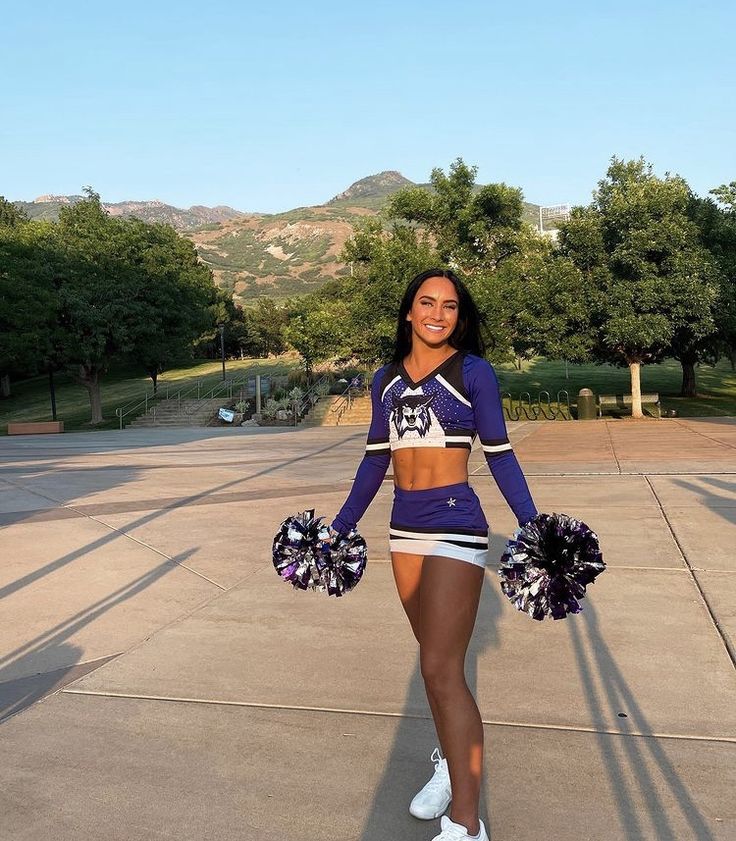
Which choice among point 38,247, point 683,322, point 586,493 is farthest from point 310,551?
point 38,247

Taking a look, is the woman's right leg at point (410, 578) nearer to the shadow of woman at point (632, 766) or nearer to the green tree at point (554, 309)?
the shadow of woman at point (632, 766)

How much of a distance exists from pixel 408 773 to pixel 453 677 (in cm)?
77

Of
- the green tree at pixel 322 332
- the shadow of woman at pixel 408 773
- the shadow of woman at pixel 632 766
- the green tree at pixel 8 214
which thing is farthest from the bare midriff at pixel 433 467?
the green tree at pixel 8 214

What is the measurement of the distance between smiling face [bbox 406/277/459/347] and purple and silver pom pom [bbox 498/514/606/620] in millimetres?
742

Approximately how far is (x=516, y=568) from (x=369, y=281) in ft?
99.7

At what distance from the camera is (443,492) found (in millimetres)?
2717

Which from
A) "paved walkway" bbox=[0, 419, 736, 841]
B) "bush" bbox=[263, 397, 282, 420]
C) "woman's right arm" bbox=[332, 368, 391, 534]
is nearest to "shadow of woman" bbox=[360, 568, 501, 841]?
"paved walkway" bbox=[0, 419, 736, 841]

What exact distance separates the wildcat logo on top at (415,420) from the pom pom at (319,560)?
505 millimetres

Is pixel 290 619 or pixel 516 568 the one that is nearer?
pixel 516 568

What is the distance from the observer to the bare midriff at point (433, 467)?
9.00ft

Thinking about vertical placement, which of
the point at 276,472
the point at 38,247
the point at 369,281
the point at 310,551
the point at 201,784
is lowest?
the point at 276,472

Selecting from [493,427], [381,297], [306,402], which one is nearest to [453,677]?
[493,427]

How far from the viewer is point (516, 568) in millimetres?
2695

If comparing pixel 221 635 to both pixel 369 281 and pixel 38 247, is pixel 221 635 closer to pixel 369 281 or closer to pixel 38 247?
pixel 369 281
